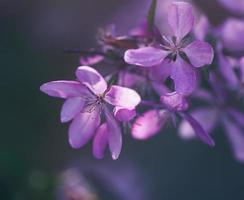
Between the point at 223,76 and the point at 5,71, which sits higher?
the point at 223,76

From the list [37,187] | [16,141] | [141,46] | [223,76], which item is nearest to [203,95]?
[223,76]

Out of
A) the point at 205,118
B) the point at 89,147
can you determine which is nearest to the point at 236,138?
the point at 205,118

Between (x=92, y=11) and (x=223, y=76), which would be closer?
(x=223, y=76)

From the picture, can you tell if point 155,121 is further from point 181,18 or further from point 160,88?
point 181,18

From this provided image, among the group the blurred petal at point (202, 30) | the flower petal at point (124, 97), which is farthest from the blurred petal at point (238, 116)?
the flower petal at point (124, 97)

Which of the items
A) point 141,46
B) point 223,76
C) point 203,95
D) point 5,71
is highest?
point 141,46

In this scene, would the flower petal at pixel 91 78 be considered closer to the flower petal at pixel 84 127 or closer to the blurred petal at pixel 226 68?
the flower petal at pixel 84 127

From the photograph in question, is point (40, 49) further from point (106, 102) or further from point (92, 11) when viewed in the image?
point (106, 102)

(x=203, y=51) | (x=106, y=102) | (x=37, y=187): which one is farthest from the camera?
(x=37, y=187)

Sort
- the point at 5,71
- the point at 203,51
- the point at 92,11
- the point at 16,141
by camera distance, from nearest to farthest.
→ 1. the point at 203,51
2. the point at 16,141
3. the point at 5,71
4. the point at 92,11
